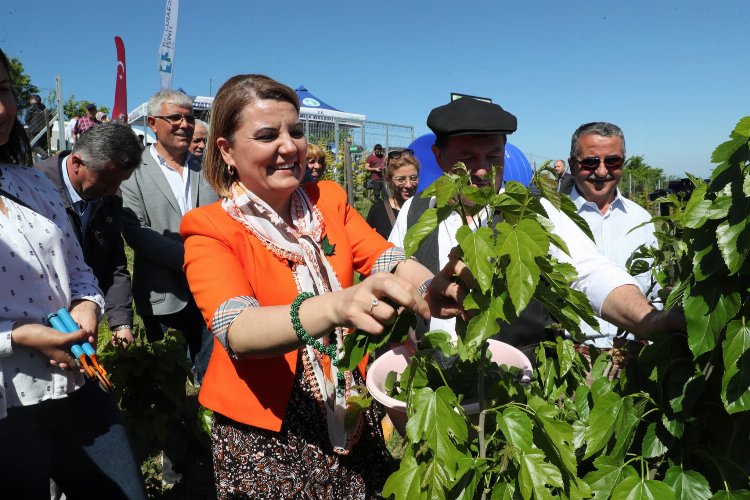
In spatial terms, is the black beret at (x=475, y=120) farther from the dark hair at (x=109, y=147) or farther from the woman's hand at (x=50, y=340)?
the dark hair at (x=109, y=147)

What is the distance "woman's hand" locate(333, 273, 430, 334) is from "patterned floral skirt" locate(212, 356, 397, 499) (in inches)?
24.1

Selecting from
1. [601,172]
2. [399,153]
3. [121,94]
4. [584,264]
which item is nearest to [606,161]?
[601,172]

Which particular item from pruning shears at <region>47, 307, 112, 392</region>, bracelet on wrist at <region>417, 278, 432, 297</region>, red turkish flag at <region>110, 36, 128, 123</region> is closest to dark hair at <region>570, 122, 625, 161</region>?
bracelet on wrist at <region>417, 278, 432, 297</region>

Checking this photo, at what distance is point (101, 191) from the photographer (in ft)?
10.8

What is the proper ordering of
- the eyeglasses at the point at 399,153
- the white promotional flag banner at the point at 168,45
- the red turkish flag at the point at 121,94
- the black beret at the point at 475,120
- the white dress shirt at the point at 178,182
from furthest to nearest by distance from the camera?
the red turkish flag at the point at 121,94
the white promotional flag banner at the point at 168,45
the eyeglasses at the point at 399,153
the white dress shirt at the point at 178,182
the black beret at the point at 475,120

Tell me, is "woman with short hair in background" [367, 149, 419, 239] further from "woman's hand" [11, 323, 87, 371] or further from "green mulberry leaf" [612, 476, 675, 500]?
"green mulberry leaf" [612, 476, 675, 500]

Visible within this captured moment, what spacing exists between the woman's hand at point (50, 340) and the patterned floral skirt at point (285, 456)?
1.71 feet

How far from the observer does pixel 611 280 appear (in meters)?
1.98

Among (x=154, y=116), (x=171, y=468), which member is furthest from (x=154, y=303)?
(x=154, y=116)

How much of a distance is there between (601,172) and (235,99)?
8.67 ft

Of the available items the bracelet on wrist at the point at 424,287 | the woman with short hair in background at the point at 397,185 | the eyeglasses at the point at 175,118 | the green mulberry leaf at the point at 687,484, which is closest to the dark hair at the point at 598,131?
the bracelet on wrist at the point at 424,287

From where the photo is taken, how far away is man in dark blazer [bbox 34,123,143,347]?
3213mm

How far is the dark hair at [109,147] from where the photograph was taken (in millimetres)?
3203

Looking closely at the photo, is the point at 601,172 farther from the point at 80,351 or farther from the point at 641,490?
the point at 80,351
